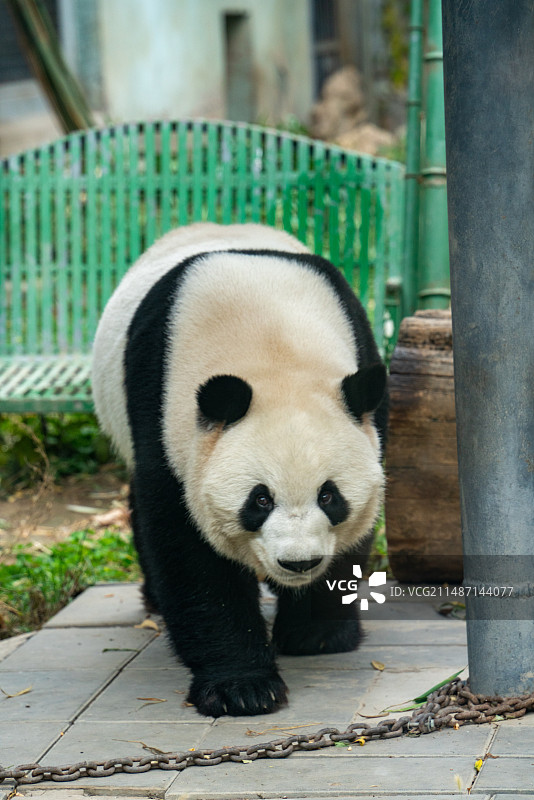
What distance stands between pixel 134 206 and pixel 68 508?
1931 millimetres

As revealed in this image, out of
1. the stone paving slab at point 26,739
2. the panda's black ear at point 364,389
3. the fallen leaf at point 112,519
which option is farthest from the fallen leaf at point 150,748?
the fallen leaf at point 112,519

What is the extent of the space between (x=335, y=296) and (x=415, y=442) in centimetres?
97

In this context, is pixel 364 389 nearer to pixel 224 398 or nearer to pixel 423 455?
pixel 224 398

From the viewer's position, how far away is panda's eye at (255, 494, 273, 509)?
3080mm

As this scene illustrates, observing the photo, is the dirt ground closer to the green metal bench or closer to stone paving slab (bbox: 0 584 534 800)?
the green metal bench

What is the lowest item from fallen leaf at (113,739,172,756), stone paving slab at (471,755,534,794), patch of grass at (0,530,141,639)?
patch of grass at (0,530,141,639)

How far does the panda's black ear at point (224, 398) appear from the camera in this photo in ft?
10.1

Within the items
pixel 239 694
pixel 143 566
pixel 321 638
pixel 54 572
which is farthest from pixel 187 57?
pixel 239 694

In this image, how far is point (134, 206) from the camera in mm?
6473

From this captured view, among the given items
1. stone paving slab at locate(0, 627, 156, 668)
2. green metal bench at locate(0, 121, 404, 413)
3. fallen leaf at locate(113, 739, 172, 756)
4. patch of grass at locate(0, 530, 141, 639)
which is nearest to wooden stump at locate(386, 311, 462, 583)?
stone paving slab at locate(0, 627, 156, 668)

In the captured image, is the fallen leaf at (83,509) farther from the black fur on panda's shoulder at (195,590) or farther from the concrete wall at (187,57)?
the concrete wall at (187,57)

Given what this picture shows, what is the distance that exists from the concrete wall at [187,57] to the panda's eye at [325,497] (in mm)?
9887

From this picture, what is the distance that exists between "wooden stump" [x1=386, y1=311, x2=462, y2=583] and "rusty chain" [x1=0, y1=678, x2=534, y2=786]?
1344 millimetres

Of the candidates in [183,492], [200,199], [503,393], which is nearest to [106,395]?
[183,492]
